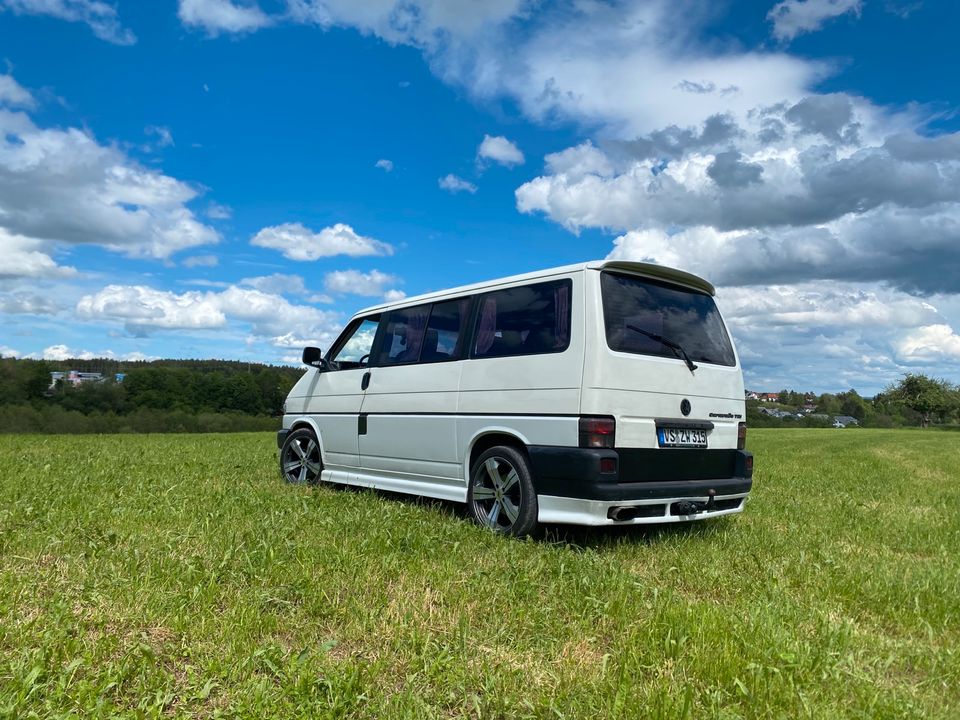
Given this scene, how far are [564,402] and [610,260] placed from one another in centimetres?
114

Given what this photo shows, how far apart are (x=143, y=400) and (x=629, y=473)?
4981cm

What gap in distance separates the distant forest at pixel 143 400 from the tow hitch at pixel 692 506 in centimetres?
3275

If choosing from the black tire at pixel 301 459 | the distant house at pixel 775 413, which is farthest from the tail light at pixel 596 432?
the distant house at pixel 775 413

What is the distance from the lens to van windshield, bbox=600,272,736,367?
5.01m

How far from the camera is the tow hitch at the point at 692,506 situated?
5121mm

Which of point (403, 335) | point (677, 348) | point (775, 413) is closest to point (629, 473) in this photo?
point (677, 348)

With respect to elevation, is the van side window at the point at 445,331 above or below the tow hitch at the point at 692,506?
above

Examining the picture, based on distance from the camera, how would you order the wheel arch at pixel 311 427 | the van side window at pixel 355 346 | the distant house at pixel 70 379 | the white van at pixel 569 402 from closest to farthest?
the white van at pixel 569 402 < the van side window at pixel 355 346 < the wheel arch at pixel 311 427 < the distant house at pixel 70 379

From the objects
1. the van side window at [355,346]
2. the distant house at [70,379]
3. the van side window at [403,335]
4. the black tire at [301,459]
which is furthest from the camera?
the distant house at [70,379]

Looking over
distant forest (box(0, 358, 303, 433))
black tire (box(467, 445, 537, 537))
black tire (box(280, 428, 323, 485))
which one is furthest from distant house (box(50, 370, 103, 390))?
black tire (box(467, 445, 537, 537))

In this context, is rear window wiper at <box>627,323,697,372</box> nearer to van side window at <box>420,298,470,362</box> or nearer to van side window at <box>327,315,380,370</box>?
van side window at <box>420,298,470,362</box>

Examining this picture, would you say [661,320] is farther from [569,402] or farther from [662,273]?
[569,402]

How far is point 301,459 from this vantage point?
313 inches

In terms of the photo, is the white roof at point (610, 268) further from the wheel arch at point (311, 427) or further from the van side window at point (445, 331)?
the wheel arch at point (311, 427)
